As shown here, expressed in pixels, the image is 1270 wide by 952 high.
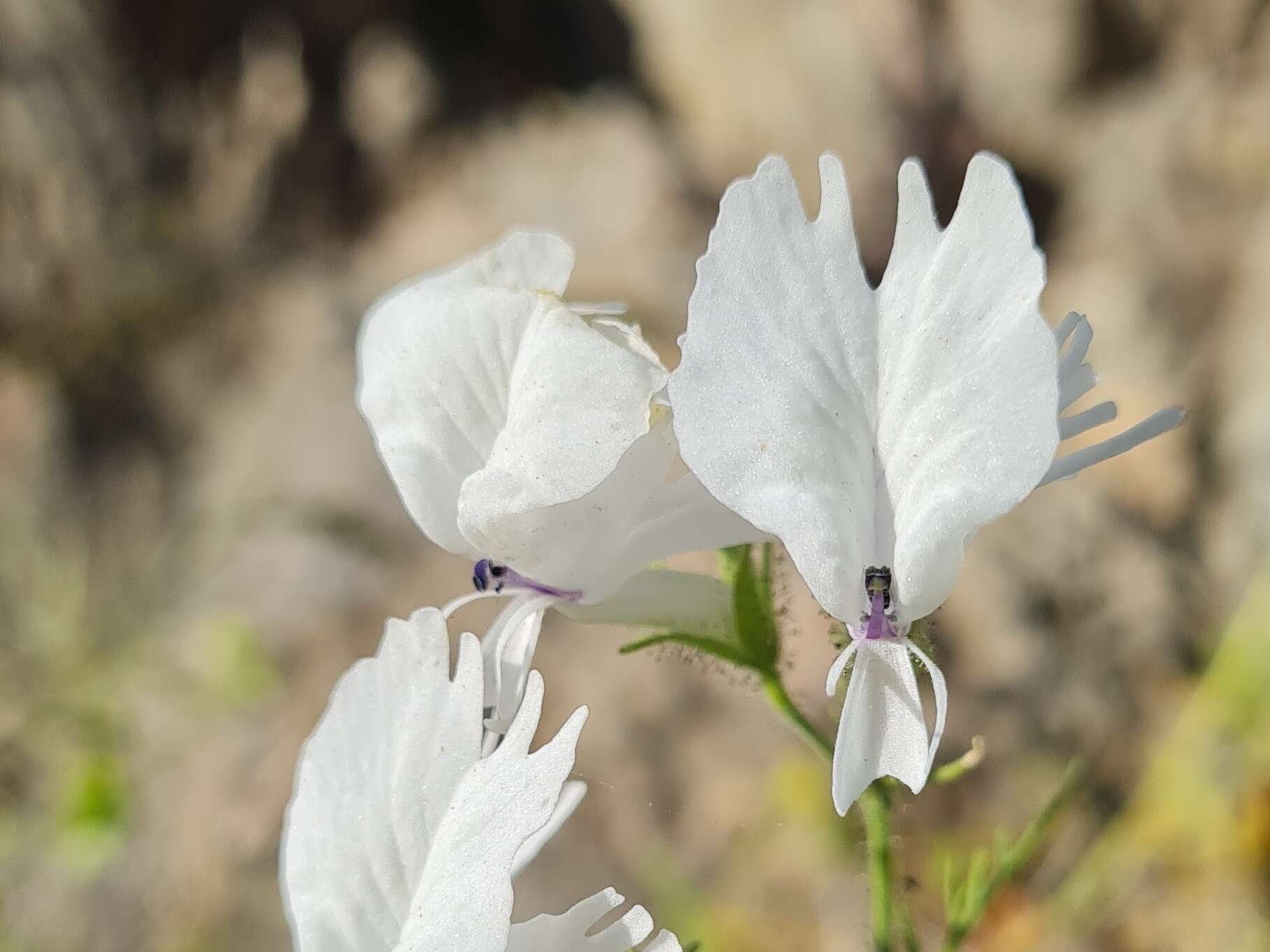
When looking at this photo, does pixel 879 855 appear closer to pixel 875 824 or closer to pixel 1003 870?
pixel 875 824

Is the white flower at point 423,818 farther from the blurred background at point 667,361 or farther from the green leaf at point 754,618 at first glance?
the blurred background at point 667,361

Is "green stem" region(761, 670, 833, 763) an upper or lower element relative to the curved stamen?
upper

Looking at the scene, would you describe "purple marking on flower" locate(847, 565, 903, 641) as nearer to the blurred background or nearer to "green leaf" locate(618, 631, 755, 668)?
"green leaf" locate(618, 631, 755, 668)

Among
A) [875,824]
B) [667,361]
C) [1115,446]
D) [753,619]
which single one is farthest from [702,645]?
[667,361]

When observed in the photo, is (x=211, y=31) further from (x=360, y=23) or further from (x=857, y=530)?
(x=857, y=530)

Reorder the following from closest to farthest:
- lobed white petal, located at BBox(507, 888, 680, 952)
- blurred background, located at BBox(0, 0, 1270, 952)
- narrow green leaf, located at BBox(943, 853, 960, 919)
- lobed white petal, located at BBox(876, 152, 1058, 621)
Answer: lobed white petal, located at BBox(876, 152, 1058, 621) → lobed white petal, located at BBox(507, 888, 680, 952) → narrow green leaf, located at BBox(943, 853, 960, 919) → blurred background, located at BBox(0, 0, 1270, 952)

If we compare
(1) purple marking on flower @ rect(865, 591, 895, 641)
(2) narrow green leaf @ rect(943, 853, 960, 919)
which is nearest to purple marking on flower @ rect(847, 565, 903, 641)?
(1) purple marking on flower @ rect(865, 591, 895, 641)

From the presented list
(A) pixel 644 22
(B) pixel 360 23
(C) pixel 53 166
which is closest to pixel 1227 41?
(A) pixel 644 22
